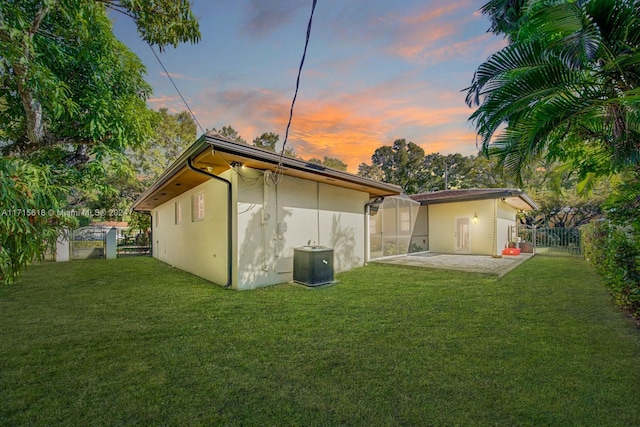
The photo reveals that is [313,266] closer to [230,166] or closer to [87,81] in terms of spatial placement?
[230,166]

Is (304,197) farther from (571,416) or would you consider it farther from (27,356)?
(571,416)

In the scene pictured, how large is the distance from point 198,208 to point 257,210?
114 inches

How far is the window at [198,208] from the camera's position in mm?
7957

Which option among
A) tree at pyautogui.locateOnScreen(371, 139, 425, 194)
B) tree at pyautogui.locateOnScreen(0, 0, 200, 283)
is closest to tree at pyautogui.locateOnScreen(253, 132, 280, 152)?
tree at pyautogui.locateOnScreen(371, 139, 425, 194)

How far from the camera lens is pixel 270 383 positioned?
7.90 ft

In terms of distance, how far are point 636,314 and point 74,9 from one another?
7940 millimetres

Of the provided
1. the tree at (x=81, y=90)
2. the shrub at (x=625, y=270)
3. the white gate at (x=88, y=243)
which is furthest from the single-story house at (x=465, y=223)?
the white gate at (x=88, y=243)

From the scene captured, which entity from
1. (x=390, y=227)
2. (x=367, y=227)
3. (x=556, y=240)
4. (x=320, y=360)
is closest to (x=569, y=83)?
(x=320, y=360)

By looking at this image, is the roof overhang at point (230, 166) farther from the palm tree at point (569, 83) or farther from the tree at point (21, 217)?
the palm tree at point (569, 83)

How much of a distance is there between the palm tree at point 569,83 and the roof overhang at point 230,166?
363cm

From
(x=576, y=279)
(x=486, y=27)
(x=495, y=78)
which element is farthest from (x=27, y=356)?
(x=486, y=27)

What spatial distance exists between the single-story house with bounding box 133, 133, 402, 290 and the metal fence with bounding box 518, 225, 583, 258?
10.7 m

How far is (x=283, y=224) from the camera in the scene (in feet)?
22.6

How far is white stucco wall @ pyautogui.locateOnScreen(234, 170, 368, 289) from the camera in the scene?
20.2 ft
